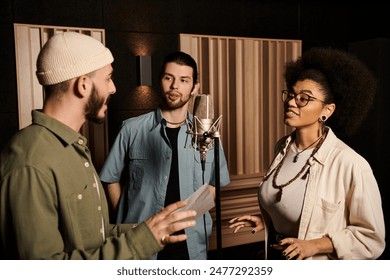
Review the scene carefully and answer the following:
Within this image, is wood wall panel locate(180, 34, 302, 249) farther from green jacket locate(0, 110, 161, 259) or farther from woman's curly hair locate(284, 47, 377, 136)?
green jacket locate(0, 110, 161, 259)

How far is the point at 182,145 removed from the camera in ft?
6.88

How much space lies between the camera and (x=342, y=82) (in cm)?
159

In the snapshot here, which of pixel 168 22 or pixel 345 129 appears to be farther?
pixel 168 22

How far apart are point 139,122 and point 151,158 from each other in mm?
218

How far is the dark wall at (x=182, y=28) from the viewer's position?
2457 millimetres

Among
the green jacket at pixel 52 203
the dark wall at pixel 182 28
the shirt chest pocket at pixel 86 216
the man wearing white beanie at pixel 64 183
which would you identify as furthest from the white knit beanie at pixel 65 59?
the dark wall at pixel 182 28

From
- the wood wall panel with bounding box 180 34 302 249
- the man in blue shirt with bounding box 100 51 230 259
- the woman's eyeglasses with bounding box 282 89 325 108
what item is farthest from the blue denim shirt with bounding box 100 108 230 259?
the wood wall panel with bounding box 180 34 302 249

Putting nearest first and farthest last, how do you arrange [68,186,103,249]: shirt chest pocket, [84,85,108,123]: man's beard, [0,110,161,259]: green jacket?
[0,110,161,259]: green jacket < [68,186,103,249]: shirt chest pocket < [84,85,108,123]: man's beard

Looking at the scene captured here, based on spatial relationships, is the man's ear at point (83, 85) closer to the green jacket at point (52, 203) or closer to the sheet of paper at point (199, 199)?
the green jacket at point (52, 203)

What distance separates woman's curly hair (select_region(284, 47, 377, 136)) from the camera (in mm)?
1588
